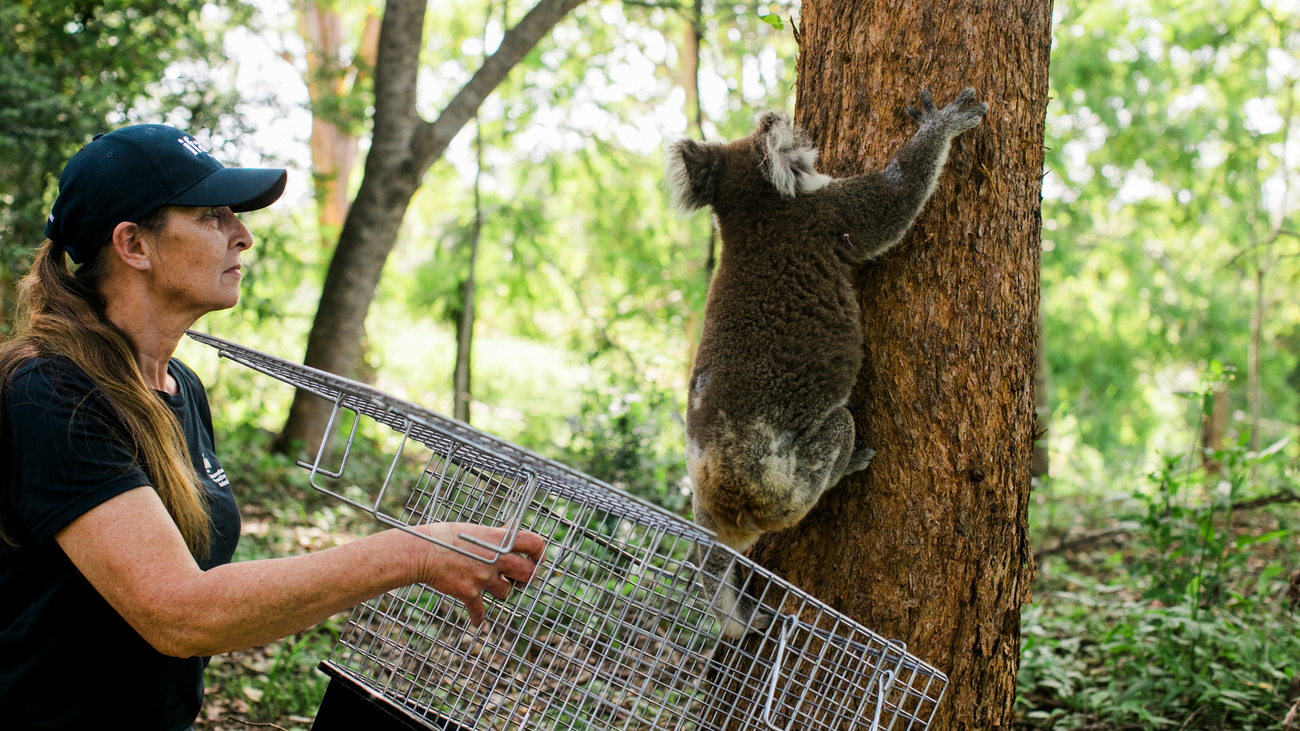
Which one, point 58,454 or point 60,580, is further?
point 60,580

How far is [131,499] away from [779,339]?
4.96 ft

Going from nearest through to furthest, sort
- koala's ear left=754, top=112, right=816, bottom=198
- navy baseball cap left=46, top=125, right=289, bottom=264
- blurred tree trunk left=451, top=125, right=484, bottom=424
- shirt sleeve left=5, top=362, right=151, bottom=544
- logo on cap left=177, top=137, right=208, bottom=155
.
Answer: shirt sleeve left=5, top=362, right=151, bottom=544
navy baseball cap left=46, top=125, right=289, bottom=264
logo on cap left=177, top=137, right=208, bottom=155
koala's ear left=754, top=112, right=816, bottom=198
blurred tree trunk left=451, top=125, right=484, bottom=424

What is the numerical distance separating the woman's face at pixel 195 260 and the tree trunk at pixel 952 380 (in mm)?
1584

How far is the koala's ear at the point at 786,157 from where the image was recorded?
2.35 m

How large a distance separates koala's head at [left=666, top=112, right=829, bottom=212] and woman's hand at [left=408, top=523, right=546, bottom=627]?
133 cm

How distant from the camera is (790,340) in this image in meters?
2.21

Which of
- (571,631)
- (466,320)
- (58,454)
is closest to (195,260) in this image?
(58,454)

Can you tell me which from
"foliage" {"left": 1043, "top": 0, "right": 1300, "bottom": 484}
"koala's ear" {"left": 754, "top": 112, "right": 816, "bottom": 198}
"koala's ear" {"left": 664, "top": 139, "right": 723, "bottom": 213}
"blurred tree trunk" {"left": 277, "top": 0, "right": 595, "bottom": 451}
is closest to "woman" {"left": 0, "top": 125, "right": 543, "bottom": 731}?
"koala's ear" {"left": 664, "top": 139, "right": 723, "bottom": 213}

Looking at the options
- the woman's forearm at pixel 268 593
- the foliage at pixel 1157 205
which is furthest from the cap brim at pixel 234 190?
the foliage at pixel 1157 205

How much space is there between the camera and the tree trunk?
207 cm

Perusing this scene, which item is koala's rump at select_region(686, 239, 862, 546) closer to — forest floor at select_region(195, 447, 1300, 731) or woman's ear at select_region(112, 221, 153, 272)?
woman's ear at select_region(112, 221, 153, 272)

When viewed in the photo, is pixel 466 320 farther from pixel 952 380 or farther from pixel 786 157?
pixel 952 380

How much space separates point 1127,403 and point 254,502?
10.2 m

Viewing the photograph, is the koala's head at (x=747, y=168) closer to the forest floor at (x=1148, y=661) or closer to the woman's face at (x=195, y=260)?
the woman's face at (x=195, y=260)
